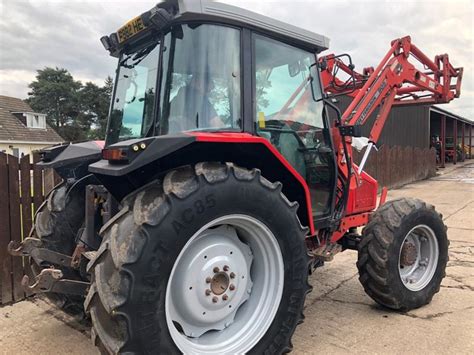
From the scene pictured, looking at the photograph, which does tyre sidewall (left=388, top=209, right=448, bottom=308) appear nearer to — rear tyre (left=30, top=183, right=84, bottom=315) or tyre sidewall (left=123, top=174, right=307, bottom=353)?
tyre sidewall (left=123, top=174, right=307, bottom=353)

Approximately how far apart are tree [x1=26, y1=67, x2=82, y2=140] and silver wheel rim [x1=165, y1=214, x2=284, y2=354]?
54.2 meters

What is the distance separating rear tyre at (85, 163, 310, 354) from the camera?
7.20ft

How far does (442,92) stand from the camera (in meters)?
5.66

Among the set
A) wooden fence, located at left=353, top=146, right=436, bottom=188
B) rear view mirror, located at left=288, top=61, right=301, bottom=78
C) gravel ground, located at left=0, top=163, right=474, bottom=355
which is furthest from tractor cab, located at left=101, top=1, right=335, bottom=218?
wooden fence, located at left=353, top=146, right=436, bottom=188

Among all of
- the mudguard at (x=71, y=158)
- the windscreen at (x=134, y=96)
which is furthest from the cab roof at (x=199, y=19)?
the mudguard at (x=71, y=158)

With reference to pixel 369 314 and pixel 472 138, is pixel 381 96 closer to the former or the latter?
pixel 369 314

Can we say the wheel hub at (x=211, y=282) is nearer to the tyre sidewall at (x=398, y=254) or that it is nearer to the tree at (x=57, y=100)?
the tyre sidewall at (x=398, y=254)

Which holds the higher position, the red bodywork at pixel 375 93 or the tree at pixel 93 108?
the tree at pixel 93 108

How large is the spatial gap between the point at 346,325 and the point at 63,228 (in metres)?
2.64

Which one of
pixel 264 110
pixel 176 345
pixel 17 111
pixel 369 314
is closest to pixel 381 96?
pixel 264 110

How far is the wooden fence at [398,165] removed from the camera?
13.9 metres

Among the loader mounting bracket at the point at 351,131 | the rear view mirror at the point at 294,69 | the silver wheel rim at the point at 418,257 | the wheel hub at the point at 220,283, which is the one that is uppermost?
the rear view mirror at the point at 294,69

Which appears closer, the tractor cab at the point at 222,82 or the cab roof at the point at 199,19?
the cab roof at the point at 199,19

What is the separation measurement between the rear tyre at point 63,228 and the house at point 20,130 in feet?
94.7
